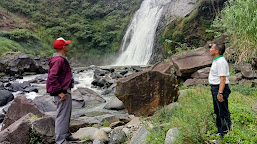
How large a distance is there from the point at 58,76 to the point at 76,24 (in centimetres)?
3277

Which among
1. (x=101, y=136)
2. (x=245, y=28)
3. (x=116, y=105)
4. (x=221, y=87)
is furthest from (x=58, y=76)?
(x=245, y=28)

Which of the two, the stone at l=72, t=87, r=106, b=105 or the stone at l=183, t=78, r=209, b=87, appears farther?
the stone at l=72, t=87, r=106, b=105

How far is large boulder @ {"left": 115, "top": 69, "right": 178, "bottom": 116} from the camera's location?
5062mm

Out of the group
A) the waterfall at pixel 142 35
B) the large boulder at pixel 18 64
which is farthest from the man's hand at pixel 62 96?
the waterfall at pixel 142 35

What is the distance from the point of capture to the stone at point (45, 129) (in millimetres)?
3997

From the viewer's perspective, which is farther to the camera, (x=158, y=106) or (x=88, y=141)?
(x=158, y=106)

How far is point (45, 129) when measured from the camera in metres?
4.04

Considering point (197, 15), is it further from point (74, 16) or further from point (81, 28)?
point (74, 16)

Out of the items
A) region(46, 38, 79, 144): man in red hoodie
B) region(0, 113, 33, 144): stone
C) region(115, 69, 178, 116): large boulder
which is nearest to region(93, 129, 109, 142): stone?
region(46, 38, 79, 144): man in red hoodie

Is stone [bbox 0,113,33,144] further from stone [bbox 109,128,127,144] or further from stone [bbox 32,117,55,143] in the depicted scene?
stone [bbox 109,128,127,144]

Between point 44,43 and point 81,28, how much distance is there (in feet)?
20.8

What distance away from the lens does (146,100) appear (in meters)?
5.09

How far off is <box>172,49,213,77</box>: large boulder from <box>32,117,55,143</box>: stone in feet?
18.4

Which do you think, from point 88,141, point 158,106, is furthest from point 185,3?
point 88,141
